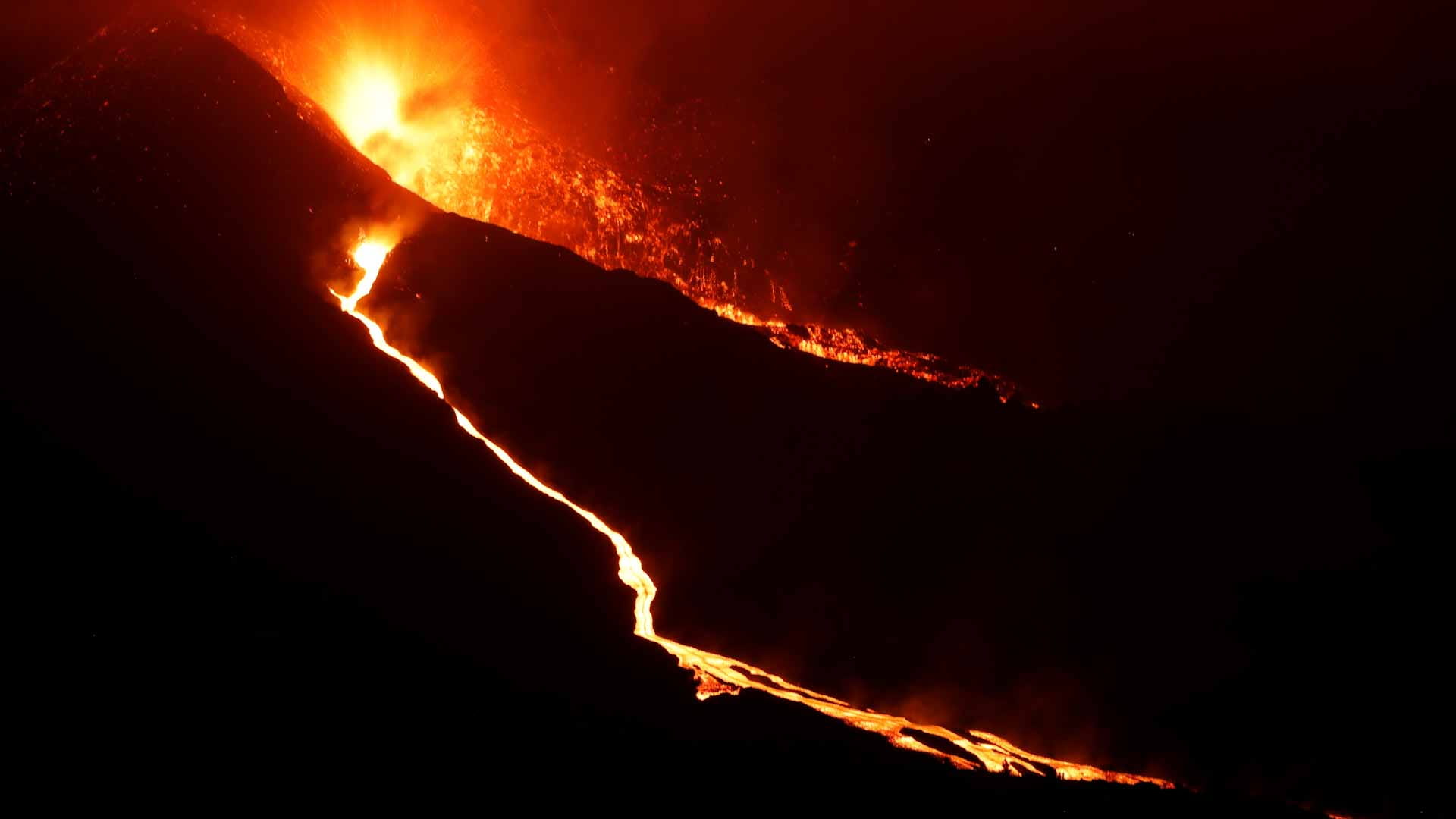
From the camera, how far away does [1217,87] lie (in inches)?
318

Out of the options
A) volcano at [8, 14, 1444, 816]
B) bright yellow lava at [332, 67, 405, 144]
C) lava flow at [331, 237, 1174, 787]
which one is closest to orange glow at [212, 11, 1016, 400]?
bright yellow lava at [332, 67, 405, 144]

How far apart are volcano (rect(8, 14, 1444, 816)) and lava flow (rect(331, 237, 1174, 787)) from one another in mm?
59

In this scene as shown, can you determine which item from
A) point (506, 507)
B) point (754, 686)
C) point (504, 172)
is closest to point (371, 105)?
point (504, 172)

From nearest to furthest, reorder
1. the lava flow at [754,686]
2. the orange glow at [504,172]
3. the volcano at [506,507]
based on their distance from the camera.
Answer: the volcano at [506,507] → the lava flow at [754,686] → the orange glow at [504,172]

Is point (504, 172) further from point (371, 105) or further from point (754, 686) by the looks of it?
point (754, 686)

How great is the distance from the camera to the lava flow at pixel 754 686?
4.92 meters

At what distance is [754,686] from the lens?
500 centimetres

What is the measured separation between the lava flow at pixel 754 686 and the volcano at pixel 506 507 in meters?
0.06

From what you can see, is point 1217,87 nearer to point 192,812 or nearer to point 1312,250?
point 1312,250

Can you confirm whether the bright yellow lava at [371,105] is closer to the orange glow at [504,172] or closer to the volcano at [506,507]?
the orange glow at [504,172]

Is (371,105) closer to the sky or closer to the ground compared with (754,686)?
closer to the sky

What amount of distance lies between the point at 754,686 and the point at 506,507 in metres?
1.66

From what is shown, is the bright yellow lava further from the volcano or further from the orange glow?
the volcano

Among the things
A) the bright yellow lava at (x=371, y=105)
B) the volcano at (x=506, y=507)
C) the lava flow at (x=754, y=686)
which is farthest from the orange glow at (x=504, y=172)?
the lava flow at (x=754, y=686)
